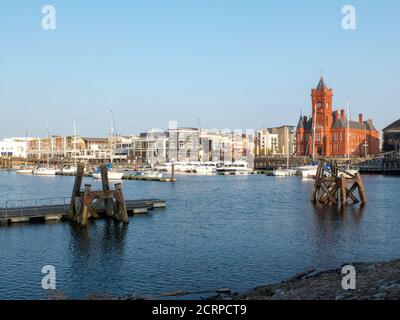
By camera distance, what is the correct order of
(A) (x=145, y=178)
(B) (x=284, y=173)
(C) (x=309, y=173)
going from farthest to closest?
(B) (x=284, y=173) → (C) (x=309, y=173) → (A) (x=145, y=178)

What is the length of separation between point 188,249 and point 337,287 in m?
14.3

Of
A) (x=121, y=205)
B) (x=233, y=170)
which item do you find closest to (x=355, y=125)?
(x=233, y=170)

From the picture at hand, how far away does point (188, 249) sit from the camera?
32.5 meters

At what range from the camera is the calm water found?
24703 mm

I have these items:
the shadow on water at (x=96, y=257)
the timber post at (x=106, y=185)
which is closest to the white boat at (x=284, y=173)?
the timber post at (x=106, y=185)

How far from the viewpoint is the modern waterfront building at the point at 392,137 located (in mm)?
180625

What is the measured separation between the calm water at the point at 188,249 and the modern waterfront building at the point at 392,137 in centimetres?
13815

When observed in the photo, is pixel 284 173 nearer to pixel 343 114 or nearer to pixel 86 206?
pixel 343 114

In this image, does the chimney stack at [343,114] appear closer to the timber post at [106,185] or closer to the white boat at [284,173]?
the white boat at [284,173]
